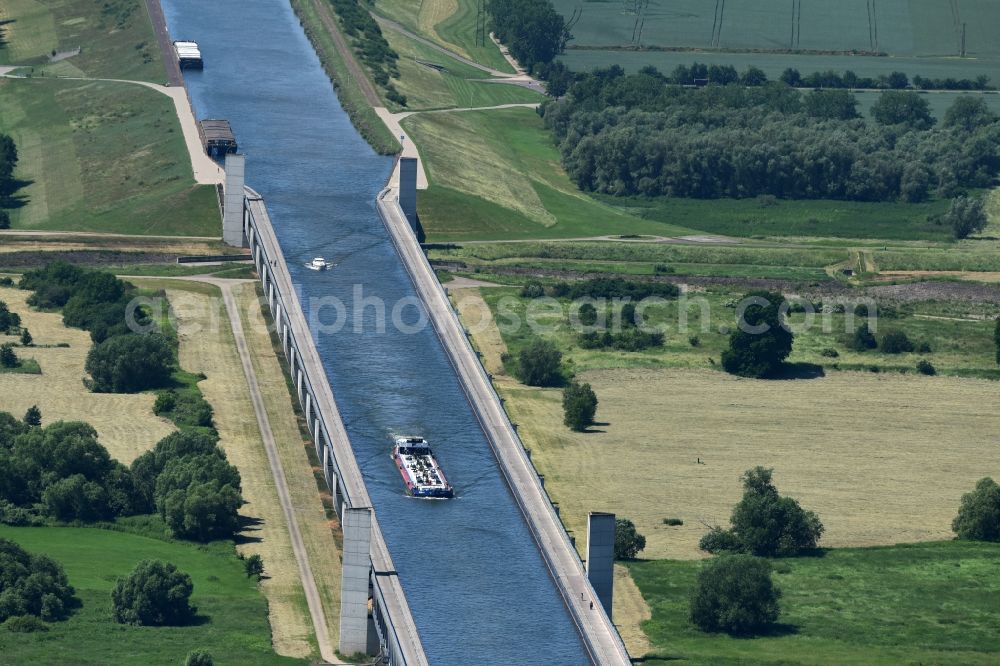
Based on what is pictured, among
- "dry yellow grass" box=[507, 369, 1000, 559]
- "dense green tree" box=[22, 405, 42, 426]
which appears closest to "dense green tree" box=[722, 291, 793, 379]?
"dry yellow grass" box=[507, 369, 1000, 559]

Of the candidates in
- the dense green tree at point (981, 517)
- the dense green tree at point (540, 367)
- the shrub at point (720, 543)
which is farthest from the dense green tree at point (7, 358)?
the dense green tree at point (981, 517)

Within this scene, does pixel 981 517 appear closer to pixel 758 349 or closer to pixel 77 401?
pixel 758 349

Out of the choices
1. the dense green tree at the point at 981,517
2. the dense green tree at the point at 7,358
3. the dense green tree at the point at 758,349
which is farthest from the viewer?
the dense green tree at the point at 758,349

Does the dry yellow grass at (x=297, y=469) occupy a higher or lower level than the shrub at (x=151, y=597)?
lower

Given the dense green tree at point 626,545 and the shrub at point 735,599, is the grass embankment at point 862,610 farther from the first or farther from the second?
the dense green tree at point 626,545

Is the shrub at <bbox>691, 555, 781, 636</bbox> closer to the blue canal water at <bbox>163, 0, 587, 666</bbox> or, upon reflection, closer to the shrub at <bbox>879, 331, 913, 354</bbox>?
the blue canal water at <bbox>163, 0, 587, 666</bbox>

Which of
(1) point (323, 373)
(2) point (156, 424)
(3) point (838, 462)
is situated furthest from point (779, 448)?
(2) point (156, 424)

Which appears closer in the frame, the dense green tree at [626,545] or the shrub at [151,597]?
the shrub at [151,597]

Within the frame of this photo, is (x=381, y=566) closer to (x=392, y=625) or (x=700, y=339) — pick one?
(x=392, y=625)
